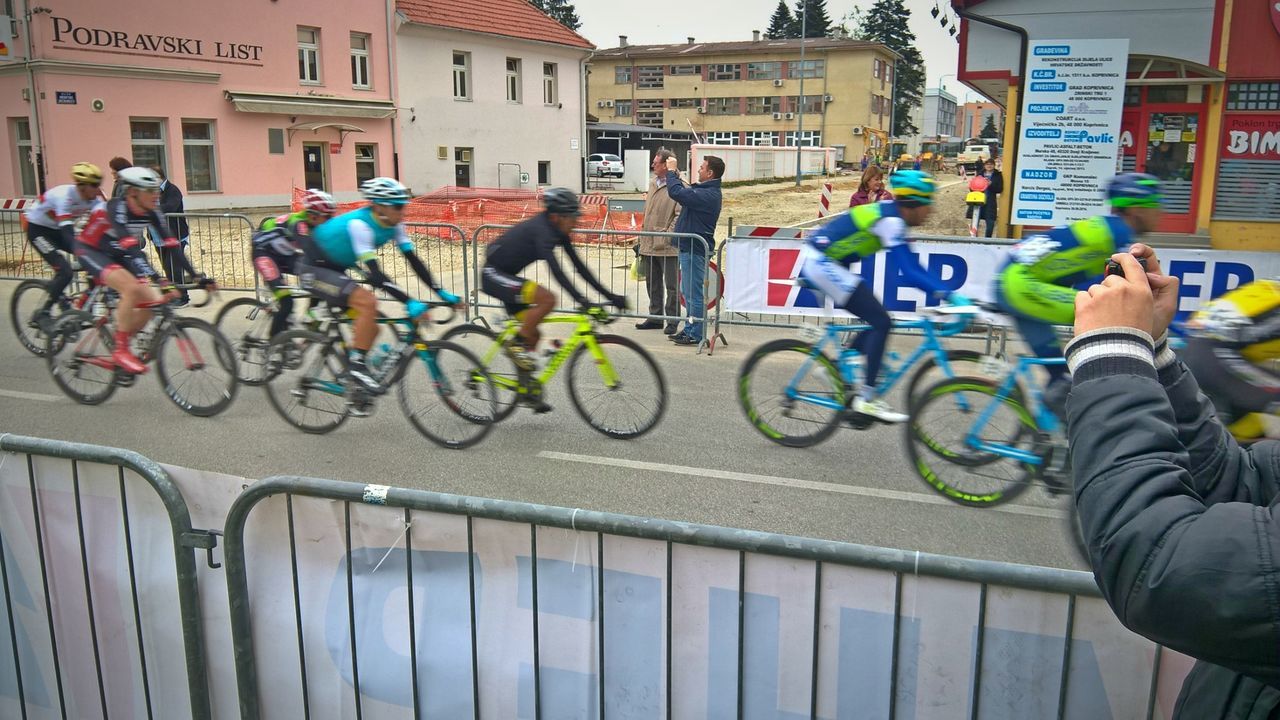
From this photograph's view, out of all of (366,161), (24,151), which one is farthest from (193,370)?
(366,161)

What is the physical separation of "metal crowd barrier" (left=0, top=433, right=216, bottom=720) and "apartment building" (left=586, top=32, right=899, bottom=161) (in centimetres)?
8552

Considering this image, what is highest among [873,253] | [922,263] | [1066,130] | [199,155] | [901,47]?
[901,47]

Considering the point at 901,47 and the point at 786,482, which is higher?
the point at 901,47

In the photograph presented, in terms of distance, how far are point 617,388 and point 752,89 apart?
8786 centimetres

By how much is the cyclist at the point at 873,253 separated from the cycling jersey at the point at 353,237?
306 centimetres

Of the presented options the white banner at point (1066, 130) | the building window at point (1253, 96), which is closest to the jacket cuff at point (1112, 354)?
the white banner at point (1066, 130)

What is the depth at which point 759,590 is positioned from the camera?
2311 mm

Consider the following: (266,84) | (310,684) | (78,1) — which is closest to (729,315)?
(310,684)

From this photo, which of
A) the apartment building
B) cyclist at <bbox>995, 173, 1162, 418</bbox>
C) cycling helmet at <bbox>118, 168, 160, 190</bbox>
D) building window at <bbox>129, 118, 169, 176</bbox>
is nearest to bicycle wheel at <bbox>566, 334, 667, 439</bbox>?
cyclist at <bbox>995, 173, 1162, 418</bbox>

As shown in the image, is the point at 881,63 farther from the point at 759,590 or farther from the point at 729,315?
the point at 759,590

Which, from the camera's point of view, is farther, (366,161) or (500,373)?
(366,161)

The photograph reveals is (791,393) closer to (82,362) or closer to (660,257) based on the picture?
(660,257)

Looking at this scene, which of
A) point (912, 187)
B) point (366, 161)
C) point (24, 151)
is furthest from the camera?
point (366, 161)

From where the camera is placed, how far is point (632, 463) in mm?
6949
